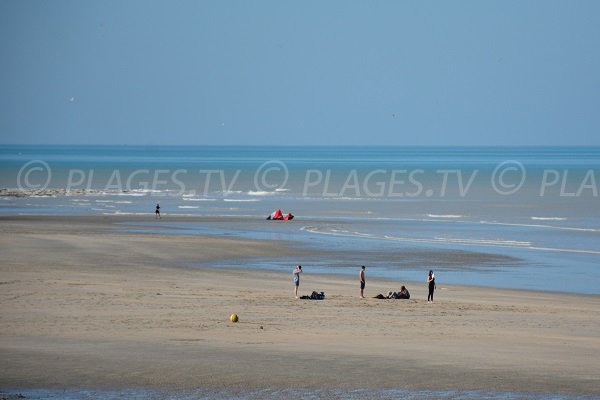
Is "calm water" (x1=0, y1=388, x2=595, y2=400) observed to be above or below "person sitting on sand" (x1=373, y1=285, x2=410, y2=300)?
below

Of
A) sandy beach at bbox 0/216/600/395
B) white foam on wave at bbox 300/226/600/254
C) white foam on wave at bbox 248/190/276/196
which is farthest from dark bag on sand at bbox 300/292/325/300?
white foam on wave at bbox 248/190/276/196

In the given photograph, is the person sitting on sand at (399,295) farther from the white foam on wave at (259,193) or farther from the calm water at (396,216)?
the white foam on wave at (259,193)

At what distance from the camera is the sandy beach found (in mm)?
16891

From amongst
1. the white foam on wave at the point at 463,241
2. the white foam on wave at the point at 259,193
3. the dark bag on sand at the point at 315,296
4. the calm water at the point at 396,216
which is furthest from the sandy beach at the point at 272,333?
the white foam on wave at the point at 259,193

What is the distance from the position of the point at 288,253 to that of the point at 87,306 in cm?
1760

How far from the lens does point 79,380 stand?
1647cm

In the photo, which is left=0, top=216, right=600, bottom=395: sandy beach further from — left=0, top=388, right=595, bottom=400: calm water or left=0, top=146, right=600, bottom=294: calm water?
left=0, top=146, right=600, bottom=294: calm water

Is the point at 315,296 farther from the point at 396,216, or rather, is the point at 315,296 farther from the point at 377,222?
the point at 396,216

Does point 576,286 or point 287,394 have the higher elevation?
point 576,286

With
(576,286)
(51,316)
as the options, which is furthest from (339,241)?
(51,316)

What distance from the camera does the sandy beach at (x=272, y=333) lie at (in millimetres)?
16891

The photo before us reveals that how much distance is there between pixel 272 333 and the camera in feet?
69.3

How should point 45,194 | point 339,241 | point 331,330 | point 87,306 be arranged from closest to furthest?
point 331,330
point 87,306
point 339,241
point 45,194

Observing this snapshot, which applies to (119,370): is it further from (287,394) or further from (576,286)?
(576,286)
